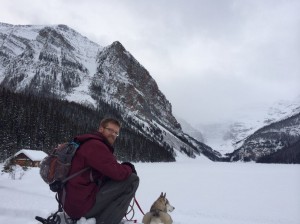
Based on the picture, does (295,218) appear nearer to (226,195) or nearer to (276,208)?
(276,208)

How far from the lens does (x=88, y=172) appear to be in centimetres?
584

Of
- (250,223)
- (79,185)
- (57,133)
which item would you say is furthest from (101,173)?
(57,133)

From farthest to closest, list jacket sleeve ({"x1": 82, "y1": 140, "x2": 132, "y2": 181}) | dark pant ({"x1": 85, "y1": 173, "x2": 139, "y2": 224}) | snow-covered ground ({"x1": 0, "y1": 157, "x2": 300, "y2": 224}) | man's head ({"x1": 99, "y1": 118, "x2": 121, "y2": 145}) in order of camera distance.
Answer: snow-covered ground ({"x1": 0, "y1": 157, "x2": 300, "y2": 224}), man's head ({"x1": 99, "y1": 118, "x2": 121, "y2": 145}), dark pant ({"x1": 85, "y1": 173, "x2": 139, "y2": 224}), jacket sleeve ({"x1": 82, "y1": 140, "x2": 132, "y2": 181})

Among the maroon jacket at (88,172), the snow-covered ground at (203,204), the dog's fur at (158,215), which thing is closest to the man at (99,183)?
the maroon jacket at (88,172)

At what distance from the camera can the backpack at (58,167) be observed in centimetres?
573

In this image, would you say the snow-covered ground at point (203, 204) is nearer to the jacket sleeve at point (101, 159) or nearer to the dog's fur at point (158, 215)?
the dog's fur at point (158, 215)

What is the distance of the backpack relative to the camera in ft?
18.8

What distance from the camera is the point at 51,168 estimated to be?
226 inches

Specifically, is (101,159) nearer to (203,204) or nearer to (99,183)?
(99,183)

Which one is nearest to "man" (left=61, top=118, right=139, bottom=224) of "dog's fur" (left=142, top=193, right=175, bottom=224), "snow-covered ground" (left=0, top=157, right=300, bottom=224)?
"dog's fur" (left=142, top=193, right=175, bottom=224)

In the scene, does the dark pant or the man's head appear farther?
the man's head

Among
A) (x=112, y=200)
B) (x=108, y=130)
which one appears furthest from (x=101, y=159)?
(x=112, y=200)

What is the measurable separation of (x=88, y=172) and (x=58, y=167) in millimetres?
529

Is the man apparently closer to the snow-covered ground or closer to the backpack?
the backpack
